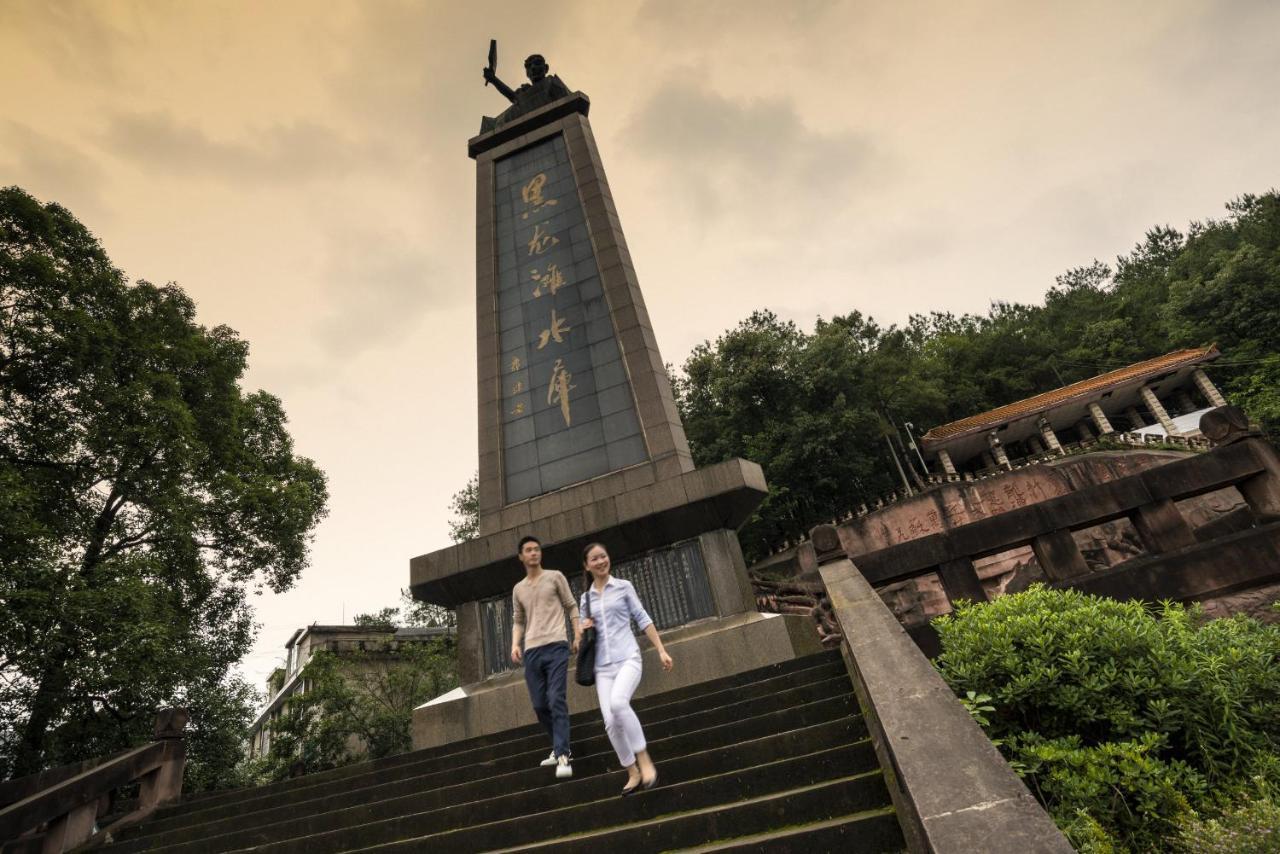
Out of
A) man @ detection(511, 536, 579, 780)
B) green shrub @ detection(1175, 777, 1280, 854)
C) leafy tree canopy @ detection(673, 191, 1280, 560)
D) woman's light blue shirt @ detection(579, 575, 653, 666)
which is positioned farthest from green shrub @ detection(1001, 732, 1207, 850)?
leafy tree canopy @ detection(673, 191, 1280, 560)

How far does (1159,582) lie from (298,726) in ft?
51.1

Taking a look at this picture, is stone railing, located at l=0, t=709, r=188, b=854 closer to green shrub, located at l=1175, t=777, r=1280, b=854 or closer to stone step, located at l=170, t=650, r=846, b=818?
stone step, located at l=170, t=650, r=846, b=818

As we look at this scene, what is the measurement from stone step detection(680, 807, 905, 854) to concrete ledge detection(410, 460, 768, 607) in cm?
475

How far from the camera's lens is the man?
4.02 metres

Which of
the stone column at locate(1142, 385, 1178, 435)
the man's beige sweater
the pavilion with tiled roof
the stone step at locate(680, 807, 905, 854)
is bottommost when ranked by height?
the stone step at locate(680, 807, 905, 854)

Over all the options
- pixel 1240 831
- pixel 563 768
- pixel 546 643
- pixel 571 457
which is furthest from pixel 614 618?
pixel 571 457

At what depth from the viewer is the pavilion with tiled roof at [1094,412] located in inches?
989

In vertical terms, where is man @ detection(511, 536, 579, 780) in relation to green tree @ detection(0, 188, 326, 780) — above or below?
below

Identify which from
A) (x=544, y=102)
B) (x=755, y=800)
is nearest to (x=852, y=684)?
(x=755, y=800)

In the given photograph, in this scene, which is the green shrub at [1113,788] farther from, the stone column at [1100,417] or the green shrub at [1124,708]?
the stone column at [1100,417]

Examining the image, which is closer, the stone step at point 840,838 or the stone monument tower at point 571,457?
the stone step at point 840,838

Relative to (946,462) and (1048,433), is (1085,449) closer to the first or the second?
(1048,433)

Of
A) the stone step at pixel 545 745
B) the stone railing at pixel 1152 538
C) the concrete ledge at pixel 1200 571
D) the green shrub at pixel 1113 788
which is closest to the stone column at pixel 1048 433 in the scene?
the stone railing at pixel 1152 538

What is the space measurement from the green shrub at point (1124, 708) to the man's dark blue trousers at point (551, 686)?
95.7 inches
